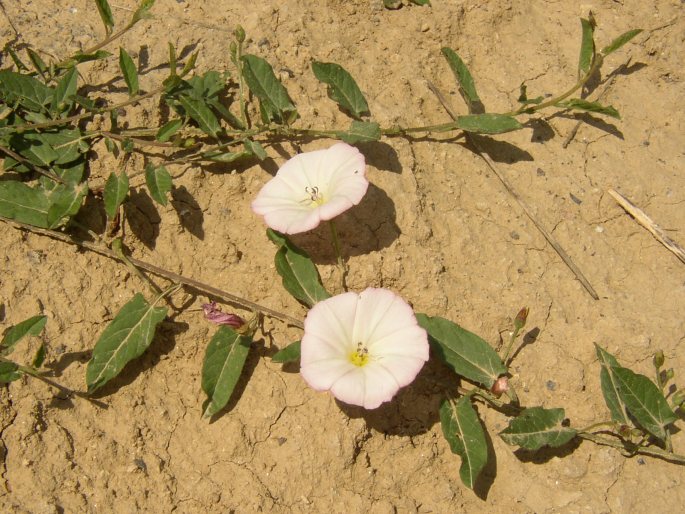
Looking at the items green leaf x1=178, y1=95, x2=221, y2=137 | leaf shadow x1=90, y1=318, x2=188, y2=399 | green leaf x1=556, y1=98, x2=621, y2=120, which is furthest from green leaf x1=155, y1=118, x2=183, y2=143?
green leaf x1=556, y1=98, x2=621, y2=120

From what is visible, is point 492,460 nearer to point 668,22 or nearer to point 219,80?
point 219,80

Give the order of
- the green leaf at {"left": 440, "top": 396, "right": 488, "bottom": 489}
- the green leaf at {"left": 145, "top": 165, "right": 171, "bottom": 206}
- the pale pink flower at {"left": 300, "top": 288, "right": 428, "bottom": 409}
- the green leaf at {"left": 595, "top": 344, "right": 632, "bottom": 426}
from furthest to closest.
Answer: the green leaf at {"left": 145, "top": 165, "right": 171, "bottom": 206}, the green leaf at {"left": 595, "top": 344, "right": 632, "bottom": 426}, the green leaf at {"left": 440, "top": 396, "right": 488, "bottom": 489}, the pale pink flower at {"left": 300, "top": 288, "right": 428, "bottom": 409}

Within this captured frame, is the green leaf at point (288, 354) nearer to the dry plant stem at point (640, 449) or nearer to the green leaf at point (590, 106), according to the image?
the dry plant stem at point (640, 449)

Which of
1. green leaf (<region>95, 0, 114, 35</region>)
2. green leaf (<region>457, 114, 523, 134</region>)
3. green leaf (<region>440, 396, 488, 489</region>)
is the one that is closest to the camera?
green leaf (<region>440, 396, 488, 489</region>)

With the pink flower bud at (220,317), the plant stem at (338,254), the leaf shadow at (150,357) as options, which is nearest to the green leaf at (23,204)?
the leaf shadow at (150,357)

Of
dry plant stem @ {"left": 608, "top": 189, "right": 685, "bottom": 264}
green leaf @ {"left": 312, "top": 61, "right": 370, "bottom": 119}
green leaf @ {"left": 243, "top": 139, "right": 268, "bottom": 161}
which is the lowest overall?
dry plant stem @ {"left": 608, "top": 189, "right": 685, "bottom": 264}

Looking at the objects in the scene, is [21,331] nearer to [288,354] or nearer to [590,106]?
[288,354]

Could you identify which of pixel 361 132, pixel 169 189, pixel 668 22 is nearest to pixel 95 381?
pixel 169 189

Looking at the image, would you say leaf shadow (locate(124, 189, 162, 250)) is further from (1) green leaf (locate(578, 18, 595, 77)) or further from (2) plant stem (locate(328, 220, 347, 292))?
(1) green leaf (locate(578, 18, 595, 77))
